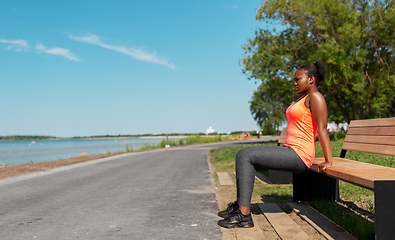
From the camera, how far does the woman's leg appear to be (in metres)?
3.31

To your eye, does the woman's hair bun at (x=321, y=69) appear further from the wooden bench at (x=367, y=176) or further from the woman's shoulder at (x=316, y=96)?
the wooden bench at (x=367, y=176)

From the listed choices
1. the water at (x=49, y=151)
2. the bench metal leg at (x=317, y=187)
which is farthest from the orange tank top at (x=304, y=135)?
the water at (x=49, y=151)

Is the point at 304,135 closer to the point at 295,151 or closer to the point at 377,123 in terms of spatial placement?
the point at 295,151

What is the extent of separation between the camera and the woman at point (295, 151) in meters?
3.29

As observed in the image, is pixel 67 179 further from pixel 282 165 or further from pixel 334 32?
pixel 334 32

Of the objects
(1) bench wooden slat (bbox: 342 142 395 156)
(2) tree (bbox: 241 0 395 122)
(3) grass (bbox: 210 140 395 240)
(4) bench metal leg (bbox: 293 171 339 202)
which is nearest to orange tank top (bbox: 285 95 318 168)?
(3) grass (bbox: 210 140 395 240)

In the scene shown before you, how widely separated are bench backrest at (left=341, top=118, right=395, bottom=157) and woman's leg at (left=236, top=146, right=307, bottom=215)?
115 cm

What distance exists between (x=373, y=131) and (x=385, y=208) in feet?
6.62

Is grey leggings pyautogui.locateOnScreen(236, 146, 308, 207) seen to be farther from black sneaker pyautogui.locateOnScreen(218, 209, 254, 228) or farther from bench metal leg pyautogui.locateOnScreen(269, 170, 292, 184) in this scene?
bench metal leg pyautogui.locateOnScreen(269, 170, 292, 184)

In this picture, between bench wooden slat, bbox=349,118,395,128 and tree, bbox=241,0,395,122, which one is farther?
tree, bbox=241,0,395,122

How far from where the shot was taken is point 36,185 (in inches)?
301

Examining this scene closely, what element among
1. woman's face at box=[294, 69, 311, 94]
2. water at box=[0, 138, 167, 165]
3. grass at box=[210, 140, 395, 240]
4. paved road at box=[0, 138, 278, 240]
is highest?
woman's face at box=[294, 69, 311, 94]

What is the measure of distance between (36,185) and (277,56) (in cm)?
1644

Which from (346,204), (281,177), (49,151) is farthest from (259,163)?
(49,151)
